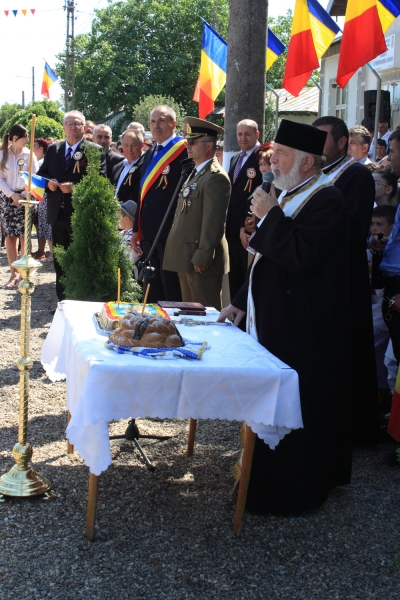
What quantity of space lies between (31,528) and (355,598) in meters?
1.53

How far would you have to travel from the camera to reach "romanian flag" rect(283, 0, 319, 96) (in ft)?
29.9

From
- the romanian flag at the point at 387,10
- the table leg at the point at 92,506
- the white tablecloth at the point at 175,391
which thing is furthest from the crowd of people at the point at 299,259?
the romanian flag at the point at 387,10

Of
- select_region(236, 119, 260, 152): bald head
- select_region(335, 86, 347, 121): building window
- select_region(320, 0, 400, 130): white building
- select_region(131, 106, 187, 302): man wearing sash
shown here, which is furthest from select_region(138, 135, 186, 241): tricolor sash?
select_region(335, 86, 347, 121): building window

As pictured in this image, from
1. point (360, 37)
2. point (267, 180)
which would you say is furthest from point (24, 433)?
point (360, 37)

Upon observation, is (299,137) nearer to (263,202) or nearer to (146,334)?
(263,202)

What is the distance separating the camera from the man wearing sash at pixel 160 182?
21.5ft

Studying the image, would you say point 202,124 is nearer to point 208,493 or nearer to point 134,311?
point 134,311

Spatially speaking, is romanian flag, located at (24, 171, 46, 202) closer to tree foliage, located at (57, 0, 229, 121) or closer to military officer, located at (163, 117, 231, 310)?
military officer, located at (163, 117, 231, 310)

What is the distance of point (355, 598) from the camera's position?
2.98 m

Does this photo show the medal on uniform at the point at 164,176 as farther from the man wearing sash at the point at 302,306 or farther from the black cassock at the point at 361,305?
the man wearing sash at the point at 302,306

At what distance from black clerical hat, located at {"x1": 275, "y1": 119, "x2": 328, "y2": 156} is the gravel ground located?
1882 mm

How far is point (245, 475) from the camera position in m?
3.39

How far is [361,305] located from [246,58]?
3223 mm

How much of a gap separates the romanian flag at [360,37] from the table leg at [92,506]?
5941 mm
